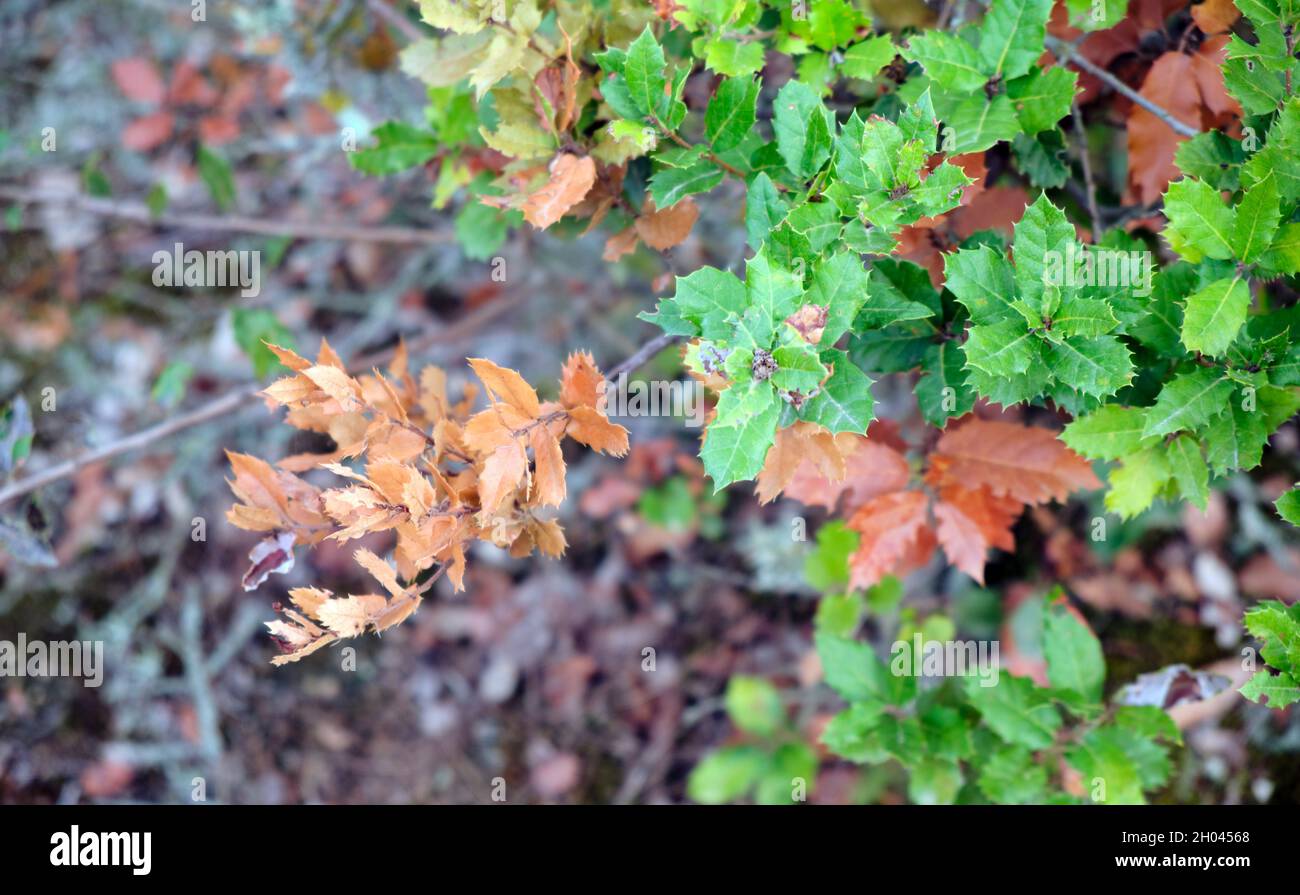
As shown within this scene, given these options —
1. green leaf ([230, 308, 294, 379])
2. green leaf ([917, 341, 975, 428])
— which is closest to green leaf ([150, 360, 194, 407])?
green leaf ([230, 308, 294, 379])

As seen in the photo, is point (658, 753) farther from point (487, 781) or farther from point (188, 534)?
point (188, 534)

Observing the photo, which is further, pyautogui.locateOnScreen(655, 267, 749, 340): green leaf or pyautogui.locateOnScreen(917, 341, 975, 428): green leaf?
pyautogui.locateOnScreen(917, 341, 975, 428): green leaf

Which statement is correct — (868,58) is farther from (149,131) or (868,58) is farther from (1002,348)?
(149,131)

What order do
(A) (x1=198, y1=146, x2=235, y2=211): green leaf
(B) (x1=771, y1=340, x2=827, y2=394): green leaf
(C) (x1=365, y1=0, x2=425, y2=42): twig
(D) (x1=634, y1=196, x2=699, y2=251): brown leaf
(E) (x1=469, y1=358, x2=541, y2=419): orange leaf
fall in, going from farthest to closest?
1. (A) (x1=198, y1=146, x2=235, y2=211): green leaf
2. (C) (x1=365, y1=0, x2=425, y2=42): twig
3. (D) (x1=634, y1=196, x2=699, y2=251): brown leaf
4. (E) (x1=469, y1=358, x2=541, y2=419): orange leaf
5. (B) (x1=771, y1=340, x2=827, y2=394): green leaf

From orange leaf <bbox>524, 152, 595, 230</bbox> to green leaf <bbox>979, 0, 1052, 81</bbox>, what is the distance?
666 millimetres

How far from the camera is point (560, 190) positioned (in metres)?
1.48

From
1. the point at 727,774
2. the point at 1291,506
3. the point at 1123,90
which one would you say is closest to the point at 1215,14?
the point at 1123,90

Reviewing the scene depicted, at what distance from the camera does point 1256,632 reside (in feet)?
4.67

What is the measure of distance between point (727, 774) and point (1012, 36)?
1.94 meters

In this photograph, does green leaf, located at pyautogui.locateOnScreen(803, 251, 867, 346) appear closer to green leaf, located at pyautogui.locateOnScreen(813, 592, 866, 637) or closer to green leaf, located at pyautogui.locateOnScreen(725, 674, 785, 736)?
green leaf, located at pyautogui.locateOnScreen(813, 592, 866, 637)

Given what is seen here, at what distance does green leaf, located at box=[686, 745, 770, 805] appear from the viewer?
2.55m

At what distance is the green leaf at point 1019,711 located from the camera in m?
1.83

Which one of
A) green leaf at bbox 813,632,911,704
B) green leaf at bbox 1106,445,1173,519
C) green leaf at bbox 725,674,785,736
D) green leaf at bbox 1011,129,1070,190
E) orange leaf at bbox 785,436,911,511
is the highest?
green leaf at bbox 1011,129,1070,190
